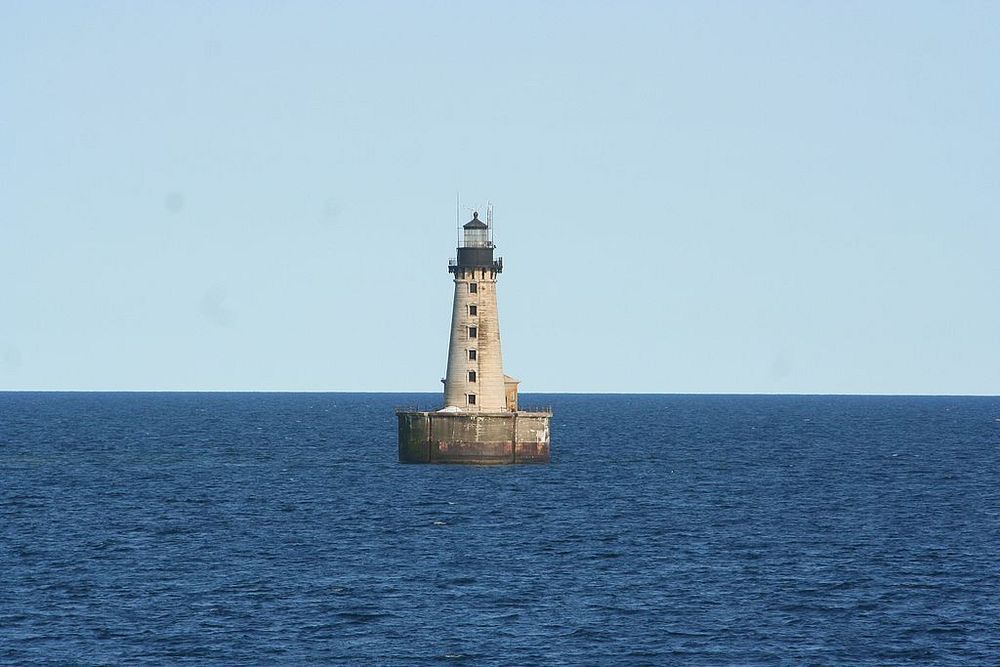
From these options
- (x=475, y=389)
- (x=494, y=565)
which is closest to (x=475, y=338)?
(x=475, y=389)

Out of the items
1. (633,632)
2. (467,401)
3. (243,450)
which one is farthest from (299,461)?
(633,632)

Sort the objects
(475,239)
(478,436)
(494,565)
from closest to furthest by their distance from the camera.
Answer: (494,565) → (478,436) → (475,239)

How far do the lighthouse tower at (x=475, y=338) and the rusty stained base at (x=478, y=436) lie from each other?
1.31 metres

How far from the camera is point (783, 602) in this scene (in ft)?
196

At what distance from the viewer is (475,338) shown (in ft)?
334

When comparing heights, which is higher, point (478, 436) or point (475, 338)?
point (475, 338)

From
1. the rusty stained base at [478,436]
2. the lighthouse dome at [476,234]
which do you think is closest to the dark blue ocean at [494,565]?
the rusty stained base at [478,436]

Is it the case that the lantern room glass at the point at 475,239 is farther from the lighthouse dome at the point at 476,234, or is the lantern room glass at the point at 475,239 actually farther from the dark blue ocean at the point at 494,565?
the dark blue ocean at the point at 494,565

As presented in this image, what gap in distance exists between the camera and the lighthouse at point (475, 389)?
10112cm

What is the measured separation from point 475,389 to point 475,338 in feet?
11.3

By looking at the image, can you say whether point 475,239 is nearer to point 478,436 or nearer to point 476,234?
point 476,234

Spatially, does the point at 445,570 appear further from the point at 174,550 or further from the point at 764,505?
the point at 764,505

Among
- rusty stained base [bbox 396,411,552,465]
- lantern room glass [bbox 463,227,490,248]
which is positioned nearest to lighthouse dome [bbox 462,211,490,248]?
lantern room glass [bbox 463,227,490,248]

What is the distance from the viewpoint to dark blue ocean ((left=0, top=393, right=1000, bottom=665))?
5194 cm
